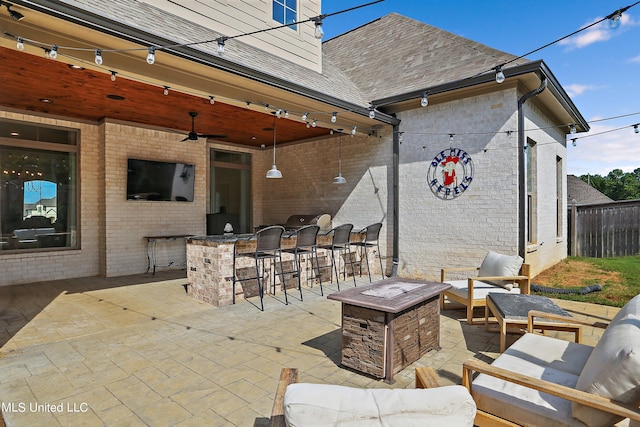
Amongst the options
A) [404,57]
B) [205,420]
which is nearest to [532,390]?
[205,420]

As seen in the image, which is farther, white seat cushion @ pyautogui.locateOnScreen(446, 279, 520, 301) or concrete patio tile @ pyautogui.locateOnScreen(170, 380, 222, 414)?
white seat cushion @ pyautogui.locateOnScreen(446, 279, 520, 301)

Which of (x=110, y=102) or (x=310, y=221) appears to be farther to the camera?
(x=310, y=221)

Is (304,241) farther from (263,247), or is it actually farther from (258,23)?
(258,23)

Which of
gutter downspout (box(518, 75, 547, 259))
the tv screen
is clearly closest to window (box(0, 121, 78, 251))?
the tv screen

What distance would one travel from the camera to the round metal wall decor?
19.9 ft

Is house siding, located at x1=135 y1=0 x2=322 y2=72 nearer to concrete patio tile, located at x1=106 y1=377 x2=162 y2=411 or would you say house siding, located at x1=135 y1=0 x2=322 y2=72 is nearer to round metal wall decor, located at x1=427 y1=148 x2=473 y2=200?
round metal wall decor, located at x1=427 y1=148 x2=473 y2=200

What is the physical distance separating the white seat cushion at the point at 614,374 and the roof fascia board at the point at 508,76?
Answer: 177 inches

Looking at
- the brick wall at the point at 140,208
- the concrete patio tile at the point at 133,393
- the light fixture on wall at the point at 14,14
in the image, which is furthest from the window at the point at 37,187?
the concrete patio tile at the point at 133,393

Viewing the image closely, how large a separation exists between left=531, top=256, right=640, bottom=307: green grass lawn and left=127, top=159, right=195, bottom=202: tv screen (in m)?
7.16

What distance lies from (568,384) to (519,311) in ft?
4.37

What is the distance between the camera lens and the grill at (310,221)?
7957 millimetres

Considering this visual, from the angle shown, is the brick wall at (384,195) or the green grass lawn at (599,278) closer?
the green grass lawn at (599,278)

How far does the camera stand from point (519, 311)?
322cm

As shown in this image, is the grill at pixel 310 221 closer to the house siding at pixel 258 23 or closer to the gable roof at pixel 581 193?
the house siding at pixel 258 23
